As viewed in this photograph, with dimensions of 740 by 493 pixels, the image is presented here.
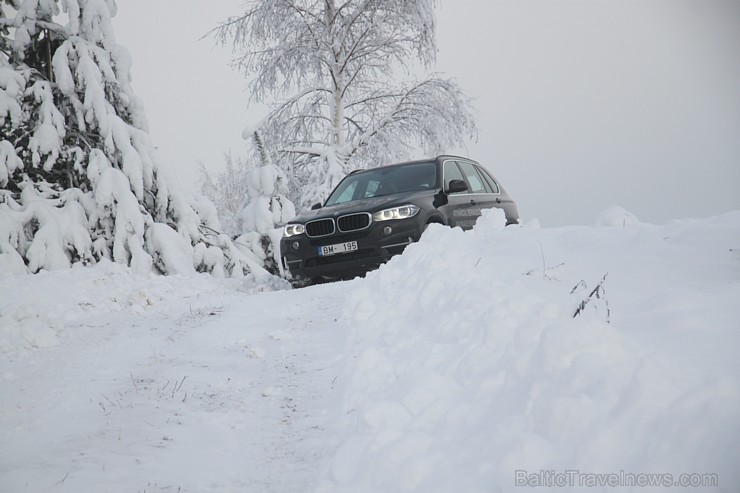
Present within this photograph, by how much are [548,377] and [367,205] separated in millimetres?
5084

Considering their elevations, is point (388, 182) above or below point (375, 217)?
above

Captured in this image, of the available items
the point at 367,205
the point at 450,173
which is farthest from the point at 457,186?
the point at 367,205

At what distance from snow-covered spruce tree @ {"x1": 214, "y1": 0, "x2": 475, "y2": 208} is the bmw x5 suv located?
655 cm

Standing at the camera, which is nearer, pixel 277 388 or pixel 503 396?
pixel 503 396

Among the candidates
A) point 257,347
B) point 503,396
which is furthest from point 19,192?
point 503,396

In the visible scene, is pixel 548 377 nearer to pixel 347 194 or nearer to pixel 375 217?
pixel 375 217

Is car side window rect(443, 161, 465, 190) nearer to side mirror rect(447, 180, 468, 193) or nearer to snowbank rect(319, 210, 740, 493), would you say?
side mirror rect(447, 180, 468, 193)

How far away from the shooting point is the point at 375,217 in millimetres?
6734

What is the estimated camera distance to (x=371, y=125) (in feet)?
51.2

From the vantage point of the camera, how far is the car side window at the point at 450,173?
757cm

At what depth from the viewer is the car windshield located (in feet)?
24.7

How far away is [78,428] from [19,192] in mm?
6936

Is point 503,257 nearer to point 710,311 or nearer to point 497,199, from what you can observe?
point 710,311

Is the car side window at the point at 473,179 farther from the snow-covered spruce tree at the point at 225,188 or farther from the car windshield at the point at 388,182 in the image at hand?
the snow-covered spruce tree at the point at 225,188
